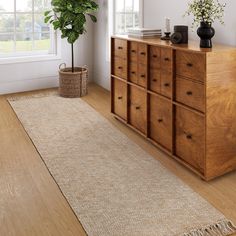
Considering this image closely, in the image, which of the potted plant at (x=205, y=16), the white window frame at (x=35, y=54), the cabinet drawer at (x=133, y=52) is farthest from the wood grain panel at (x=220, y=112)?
the white window frame at (x=35, y=54)

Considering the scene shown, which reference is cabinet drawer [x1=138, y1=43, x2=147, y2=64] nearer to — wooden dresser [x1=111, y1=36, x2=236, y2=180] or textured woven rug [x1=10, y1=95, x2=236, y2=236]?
wooden dresser [x1=111, y1=36, x2=236, y2=180]


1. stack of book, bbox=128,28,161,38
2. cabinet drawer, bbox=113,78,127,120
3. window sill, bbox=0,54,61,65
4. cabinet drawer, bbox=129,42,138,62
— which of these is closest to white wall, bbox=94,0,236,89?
stack of book, bbox=128,28,161,38

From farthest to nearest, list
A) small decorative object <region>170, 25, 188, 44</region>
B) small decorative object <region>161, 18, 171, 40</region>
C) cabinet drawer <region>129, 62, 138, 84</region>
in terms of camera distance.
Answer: cabinet drawer <region>129, 62, 138, 84</region> → small decorative object <region>161, 18, 171, 40</region> → small decorative object <region>170, 25, 188, 44</region>

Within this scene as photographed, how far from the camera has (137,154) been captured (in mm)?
3236

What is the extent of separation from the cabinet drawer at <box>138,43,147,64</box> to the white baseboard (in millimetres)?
2454

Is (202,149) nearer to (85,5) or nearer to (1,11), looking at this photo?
(85,5)

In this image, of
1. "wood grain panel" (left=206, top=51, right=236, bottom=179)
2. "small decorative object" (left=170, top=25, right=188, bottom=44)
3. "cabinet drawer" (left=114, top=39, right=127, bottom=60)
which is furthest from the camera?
"cabinet drawer" (left=114, top=39, right=127, bottom=60)

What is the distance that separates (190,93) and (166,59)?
1.44 feet

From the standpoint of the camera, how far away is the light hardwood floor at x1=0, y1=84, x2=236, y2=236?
2.21 m

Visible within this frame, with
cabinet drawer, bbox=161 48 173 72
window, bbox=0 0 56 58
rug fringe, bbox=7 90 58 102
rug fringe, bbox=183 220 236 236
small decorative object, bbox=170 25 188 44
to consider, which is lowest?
rug fringe, bbox=183 220 236 236

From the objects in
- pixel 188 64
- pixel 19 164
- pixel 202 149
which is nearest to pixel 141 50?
pixel 188 64

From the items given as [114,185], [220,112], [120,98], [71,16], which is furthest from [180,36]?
[71,16]

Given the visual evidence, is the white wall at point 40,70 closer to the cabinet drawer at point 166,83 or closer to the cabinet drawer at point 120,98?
the cabinet drawer at point 120,98

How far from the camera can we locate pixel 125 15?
17.1 ft
